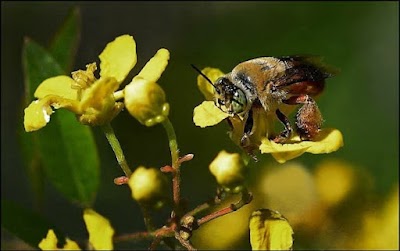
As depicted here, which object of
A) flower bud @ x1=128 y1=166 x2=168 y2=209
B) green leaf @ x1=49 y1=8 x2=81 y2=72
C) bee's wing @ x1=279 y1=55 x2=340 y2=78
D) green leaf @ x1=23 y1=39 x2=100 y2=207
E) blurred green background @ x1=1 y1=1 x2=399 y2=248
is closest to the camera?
flower bud @ x1=128 y1=166 x2=168 y2=209

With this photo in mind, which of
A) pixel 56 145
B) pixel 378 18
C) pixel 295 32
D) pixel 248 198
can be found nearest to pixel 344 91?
pixel 295 32

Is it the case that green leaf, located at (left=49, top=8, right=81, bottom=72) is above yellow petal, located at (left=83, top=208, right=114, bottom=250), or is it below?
above

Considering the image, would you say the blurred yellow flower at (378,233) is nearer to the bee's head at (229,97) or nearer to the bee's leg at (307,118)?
the bee's leg at (307,118)

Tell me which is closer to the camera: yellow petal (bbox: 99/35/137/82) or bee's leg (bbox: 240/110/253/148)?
bee's leg (bbox: 240/110/253/148)

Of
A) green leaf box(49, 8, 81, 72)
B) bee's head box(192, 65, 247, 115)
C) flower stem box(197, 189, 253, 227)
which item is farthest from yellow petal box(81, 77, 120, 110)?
green leaf box(49, 8, 81, 72)

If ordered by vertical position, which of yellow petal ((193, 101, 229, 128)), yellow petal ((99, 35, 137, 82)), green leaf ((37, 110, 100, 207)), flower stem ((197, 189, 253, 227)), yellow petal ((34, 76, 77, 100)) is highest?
yellow petal ((99, 35, 137, 82))

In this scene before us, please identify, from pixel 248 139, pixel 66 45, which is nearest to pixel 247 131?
pixel 248 139

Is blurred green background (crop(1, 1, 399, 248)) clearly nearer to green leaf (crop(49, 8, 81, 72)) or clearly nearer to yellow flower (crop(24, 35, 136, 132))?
green leaf (crop(49, 8, 81, 72))

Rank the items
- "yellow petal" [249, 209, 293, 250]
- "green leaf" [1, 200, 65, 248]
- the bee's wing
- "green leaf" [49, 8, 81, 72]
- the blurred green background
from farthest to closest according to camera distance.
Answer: the blurred green background < "green leaf" [49, 8, 81, 72] < "green leaf" [1, 200, 65, 248] < the bee's wing < "yellow petal" [249, 209, 293, 250]
